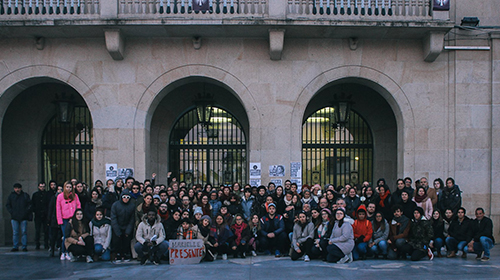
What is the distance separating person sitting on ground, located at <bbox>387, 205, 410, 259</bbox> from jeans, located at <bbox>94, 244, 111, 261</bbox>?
624 cm

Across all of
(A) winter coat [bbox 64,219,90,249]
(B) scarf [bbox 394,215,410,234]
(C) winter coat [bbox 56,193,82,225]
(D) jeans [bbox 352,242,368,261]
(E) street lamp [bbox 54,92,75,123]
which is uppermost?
(E) street lamp [bbox 54,92,75,123]

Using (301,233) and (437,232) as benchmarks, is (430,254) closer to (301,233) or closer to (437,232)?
(437,232)

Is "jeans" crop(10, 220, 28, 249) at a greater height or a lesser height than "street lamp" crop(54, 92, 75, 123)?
lesser

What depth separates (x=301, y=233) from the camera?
9.88 metres

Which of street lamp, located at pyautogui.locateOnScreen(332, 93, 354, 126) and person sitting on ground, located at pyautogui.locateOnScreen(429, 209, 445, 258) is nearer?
person sitting on ground, located at pyautogui.locateOnScreen(429, 209, 445, 258)

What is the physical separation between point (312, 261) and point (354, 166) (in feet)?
21.6

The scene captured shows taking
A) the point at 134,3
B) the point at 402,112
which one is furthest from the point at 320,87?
the point at 134,3

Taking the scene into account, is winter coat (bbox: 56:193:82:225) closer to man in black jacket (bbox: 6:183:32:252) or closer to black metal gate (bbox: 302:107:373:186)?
man in black jacket (bbox: 6:183:32:252)

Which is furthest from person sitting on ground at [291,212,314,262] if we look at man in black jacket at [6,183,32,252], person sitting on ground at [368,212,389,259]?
man in black jacket at [6,183,32,252]

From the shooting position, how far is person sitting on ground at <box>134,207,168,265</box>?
9.48 metres

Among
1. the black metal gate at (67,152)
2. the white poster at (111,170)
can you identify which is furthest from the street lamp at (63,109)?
the white poster at (111,170)

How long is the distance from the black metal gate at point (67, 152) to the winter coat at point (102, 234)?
5.81 metres

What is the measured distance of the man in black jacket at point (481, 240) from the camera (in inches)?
383

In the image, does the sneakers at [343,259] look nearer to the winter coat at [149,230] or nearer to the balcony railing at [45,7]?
the winter coat at [149,230]
